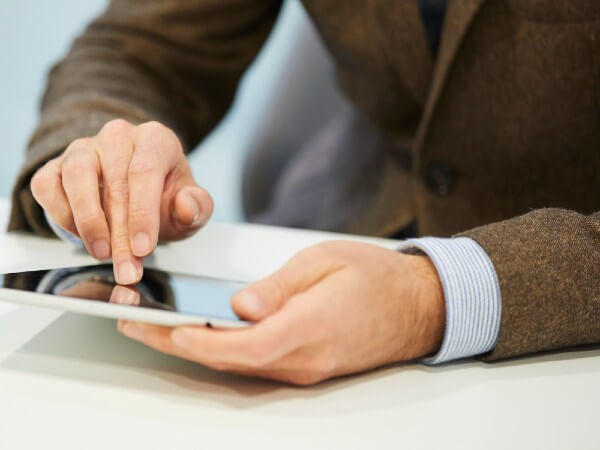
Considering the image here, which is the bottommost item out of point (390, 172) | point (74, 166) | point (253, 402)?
point (390, 172)

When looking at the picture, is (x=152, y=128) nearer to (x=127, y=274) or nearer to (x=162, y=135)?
(x=162, y=135)

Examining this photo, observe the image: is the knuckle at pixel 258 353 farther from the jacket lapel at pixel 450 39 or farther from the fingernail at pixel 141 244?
the jacket lapel at pixel 450 39

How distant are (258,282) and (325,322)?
0.05m

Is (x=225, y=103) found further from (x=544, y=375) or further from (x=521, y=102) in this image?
(x=544, y=375)

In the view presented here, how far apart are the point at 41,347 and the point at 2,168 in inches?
52.3

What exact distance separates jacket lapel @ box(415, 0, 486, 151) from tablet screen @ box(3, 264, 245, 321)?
0.43 m

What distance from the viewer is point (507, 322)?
45cm

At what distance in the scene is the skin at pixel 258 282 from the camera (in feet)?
1.26


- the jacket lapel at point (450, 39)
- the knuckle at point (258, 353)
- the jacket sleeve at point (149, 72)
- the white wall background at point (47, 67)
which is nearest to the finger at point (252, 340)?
the knuckle at point (258, 353)

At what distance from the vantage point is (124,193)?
526mm

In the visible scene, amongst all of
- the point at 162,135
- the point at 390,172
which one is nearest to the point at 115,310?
the point at 162,135

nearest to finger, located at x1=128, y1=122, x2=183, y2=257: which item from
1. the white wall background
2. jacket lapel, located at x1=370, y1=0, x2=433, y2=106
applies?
jacket lapel, located at x1=370, y1=0, x2=433, y2=106

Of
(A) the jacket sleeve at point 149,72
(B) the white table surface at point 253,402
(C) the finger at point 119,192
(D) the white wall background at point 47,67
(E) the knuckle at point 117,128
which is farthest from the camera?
(D) the white wall background at point 47,67

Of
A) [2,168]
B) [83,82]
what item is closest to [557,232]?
[83,82]
